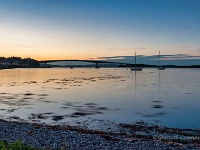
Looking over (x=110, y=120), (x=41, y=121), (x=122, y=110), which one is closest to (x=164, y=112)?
(x=122, y=110)

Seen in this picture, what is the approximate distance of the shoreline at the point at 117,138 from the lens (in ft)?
41.4

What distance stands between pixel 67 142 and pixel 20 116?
1158 centimetres

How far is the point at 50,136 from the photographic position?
571 inches

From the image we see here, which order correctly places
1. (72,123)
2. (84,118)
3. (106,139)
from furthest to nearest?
(84,118)
(72,123)
(106,139)

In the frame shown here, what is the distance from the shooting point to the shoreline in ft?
41.4

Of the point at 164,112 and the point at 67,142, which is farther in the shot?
the point at 164,112

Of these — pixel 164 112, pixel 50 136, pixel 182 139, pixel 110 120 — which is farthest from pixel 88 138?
pixel 164 112

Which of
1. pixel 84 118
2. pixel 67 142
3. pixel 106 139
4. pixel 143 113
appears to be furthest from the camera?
pixel 143 113

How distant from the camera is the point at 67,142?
13188 mm

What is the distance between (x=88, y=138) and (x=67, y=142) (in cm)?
148

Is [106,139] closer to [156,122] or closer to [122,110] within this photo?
[156,122]

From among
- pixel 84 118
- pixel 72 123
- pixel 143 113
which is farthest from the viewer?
pixel 143 113

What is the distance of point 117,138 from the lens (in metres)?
14.6

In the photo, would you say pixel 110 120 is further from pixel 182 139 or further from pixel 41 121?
pixel 182 139
